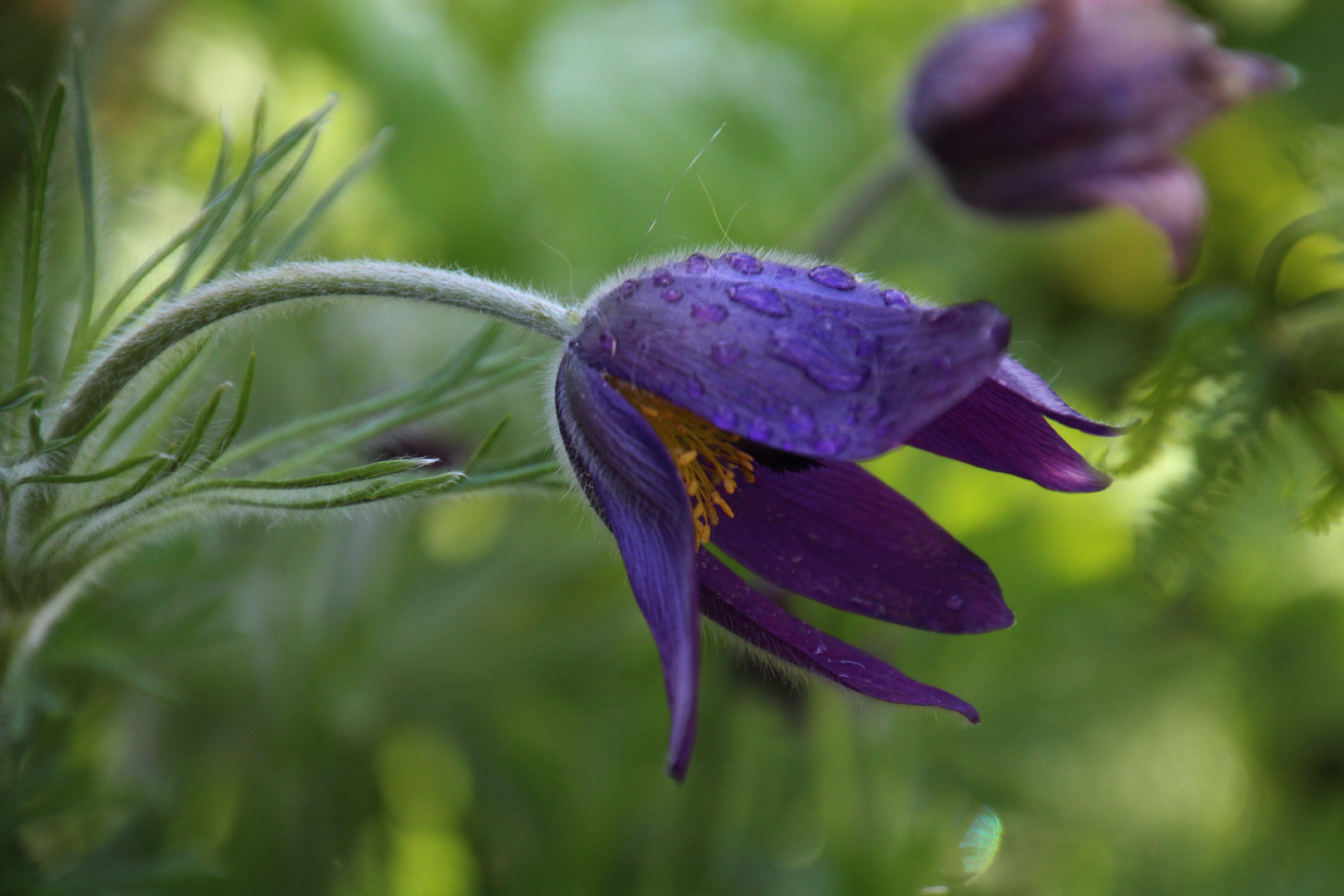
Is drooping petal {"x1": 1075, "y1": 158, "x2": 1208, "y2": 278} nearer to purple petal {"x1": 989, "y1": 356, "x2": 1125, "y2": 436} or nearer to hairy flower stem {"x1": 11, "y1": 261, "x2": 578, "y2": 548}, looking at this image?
purple petal {"x1": 989, "y1": 356, "x2": 1125, "y2": 436}

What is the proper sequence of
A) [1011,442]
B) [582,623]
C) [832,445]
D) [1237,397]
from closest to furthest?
[832,445] < [1011,442] < [1237,397] < [582,623]

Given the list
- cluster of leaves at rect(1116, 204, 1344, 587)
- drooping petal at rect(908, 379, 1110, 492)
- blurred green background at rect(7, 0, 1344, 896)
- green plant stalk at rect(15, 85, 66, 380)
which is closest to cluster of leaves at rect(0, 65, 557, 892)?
green plant stalk at rect(15, 85, 66, 380)

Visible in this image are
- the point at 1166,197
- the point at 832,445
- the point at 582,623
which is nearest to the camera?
the point at 832,445

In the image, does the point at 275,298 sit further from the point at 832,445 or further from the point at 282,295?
the point at 832,445

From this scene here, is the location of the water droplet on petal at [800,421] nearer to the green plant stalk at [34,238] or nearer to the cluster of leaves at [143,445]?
the cluster of leaves at [143,445]

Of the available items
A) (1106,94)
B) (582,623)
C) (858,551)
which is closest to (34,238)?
(858,551)

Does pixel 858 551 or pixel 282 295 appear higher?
pixel 282 295
